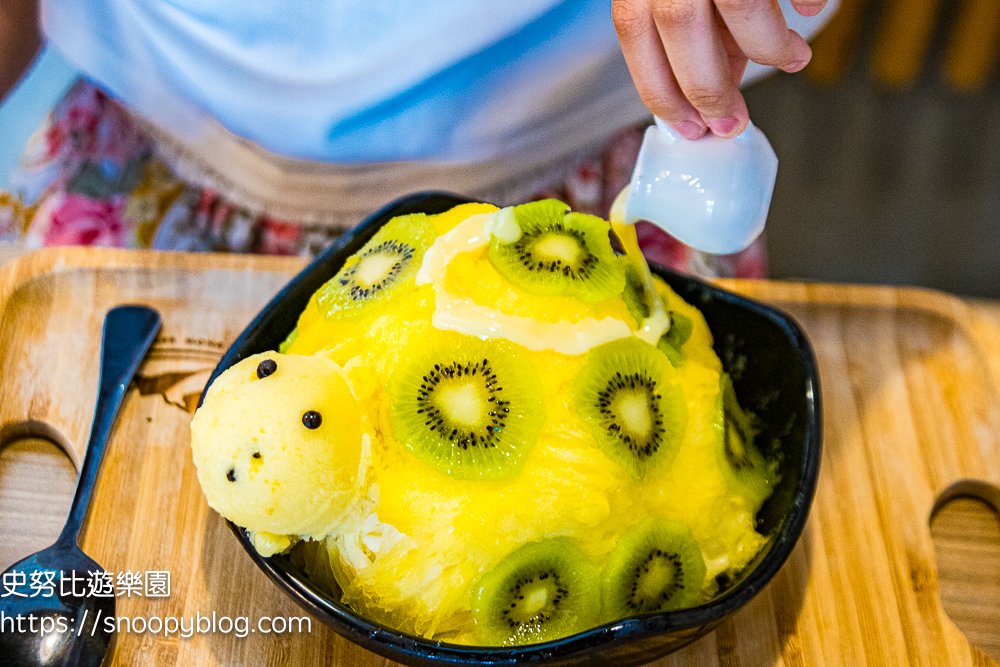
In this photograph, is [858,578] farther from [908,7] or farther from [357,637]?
[908,7]

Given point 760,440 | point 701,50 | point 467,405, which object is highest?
point 701,50

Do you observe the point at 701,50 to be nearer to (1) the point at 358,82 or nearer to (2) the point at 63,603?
(1) the point at 358,82

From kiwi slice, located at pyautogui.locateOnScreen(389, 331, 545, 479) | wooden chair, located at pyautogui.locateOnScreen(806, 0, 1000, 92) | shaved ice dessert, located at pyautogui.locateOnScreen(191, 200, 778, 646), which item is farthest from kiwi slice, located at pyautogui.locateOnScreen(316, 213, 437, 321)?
wooden chair, located at pyautogui.locateOnScreen(806, 0, 1000, 92)

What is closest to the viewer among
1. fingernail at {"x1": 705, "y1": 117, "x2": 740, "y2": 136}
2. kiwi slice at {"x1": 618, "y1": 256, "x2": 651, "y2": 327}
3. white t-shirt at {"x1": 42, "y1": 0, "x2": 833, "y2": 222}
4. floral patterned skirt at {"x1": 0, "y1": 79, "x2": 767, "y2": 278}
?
fingernail at {"x1": 705, "y1": 117, "x2": 740, "y2": 136}

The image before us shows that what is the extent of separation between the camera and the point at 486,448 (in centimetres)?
100

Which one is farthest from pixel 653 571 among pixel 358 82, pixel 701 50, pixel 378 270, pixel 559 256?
pixel 358 82

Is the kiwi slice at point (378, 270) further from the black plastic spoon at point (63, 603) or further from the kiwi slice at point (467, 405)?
the black plastic spoon at point (63, 603)

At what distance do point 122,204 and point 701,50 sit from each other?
118 centimetres

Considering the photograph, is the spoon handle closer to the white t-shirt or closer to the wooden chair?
the white t-shirt

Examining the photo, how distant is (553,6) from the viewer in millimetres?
1478

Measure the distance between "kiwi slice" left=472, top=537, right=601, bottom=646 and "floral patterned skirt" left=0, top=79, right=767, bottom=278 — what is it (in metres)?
0.82

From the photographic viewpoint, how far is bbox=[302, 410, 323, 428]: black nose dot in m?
0.89

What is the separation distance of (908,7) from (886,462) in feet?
5.79

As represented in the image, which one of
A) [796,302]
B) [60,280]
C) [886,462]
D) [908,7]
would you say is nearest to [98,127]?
[60,280]
